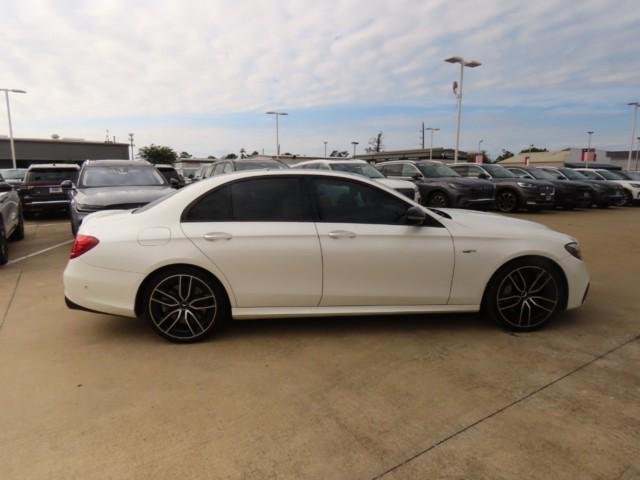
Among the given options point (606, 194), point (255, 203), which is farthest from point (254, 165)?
point (606, 194)

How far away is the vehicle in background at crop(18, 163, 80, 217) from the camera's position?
1201 centimetres

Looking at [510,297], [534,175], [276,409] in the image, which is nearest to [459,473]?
[276,409]

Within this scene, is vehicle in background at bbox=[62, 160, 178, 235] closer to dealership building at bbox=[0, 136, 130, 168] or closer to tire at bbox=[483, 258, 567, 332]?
tire at bbox=[483, 258, 567, 332]

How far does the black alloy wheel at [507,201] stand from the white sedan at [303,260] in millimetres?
11342

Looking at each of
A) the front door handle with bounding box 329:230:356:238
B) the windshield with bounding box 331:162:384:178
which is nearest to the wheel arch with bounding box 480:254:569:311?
the front door handle with bounding box 329:230:356:238

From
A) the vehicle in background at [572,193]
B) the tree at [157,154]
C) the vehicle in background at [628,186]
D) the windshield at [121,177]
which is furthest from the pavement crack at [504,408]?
the tree at [157,154]

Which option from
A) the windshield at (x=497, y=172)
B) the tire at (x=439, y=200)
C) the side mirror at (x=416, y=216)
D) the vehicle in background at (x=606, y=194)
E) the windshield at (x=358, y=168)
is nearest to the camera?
the side mirror at (x=416, y=216)

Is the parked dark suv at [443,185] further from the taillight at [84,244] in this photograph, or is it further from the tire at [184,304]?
the taillight at [84,244]

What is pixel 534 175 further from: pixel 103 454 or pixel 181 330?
pixel 103 454

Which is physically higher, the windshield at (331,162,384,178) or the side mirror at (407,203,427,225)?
the windshield at (331,162,384,178)

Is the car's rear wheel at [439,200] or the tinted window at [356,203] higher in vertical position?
the tinted window at [356,203]

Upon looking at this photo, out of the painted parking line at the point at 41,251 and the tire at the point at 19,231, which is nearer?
the painted parking line at the point at 41,251

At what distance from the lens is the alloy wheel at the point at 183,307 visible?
3.84 m

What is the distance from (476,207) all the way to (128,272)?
12993 mm
